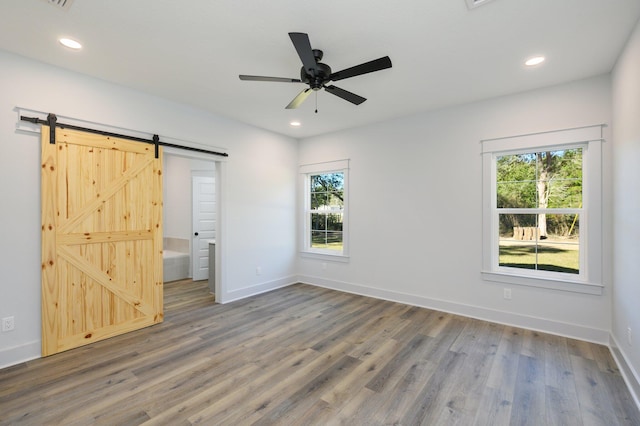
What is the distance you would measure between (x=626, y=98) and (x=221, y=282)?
5.02 metres

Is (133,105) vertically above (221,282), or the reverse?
(133,105)

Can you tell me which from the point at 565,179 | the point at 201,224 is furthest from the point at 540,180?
the point at 201,224

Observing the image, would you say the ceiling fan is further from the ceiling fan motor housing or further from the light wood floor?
the light wood floor

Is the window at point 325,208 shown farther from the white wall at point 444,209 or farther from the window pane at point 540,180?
the window pane at point 540,180

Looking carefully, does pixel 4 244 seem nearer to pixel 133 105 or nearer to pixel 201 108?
pixel 133 105

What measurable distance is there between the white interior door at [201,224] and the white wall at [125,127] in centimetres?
157

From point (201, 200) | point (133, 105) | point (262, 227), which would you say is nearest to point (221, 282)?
point (262, 227)

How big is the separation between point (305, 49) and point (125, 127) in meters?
2.53

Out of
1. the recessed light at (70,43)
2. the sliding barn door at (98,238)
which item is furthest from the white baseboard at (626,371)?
the recessed light at (70,43)

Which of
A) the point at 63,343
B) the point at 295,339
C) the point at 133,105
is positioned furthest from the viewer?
the point at 133,105

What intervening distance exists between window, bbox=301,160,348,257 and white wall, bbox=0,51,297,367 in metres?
0.44

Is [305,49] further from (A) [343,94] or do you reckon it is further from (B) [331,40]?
(A) [343,94]

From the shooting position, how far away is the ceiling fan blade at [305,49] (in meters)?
1.97

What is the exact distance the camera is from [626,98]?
8.18ft
